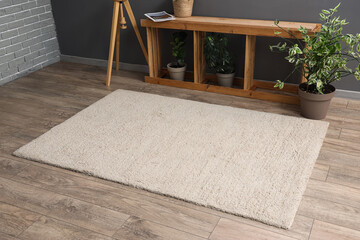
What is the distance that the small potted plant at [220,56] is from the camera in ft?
9.36

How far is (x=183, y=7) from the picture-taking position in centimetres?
294

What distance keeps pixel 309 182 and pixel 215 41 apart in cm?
137

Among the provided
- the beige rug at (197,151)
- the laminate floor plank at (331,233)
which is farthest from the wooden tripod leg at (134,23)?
the laminate floor plank at (331,233)

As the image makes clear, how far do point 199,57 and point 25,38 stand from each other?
5.44 ft

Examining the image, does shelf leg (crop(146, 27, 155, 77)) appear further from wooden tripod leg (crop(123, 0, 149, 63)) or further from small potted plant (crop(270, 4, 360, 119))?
small potted plant (crop(270, 4, 360, 119))

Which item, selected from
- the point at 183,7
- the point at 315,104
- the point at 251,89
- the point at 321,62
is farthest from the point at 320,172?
the point at 183,7

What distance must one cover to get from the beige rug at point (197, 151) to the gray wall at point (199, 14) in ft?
1.91

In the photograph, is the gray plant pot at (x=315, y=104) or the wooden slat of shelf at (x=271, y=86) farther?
the wooden slat of shelf at (x=271, y=86)

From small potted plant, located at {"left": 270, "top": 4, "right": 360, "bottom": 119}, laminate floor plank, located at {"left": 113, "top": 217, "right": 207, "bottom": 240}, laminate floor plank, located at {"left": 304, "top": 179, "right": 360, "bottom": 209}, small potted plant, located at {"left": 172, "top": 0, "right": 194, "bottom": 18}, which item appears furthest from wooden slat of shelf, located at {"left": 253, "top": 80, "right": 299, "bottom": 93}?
laminate floor plank, located at {"left": 113, "top": 217, "right": 207, "bottom": 240}

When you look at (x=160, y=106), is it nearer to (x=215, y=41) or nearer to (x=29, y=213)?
(x=215, y=41)

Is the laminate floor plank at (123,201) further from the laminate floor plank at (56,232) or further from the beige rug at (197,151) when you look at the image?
the laminate floor plank at (56,232)

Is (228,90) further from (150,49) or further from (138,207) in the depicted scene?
(138,207)

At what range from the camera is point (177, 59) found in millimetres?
3145

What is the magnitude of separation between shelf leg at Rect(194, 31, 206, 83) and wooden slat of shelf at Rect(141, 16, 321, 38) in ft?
0.31
